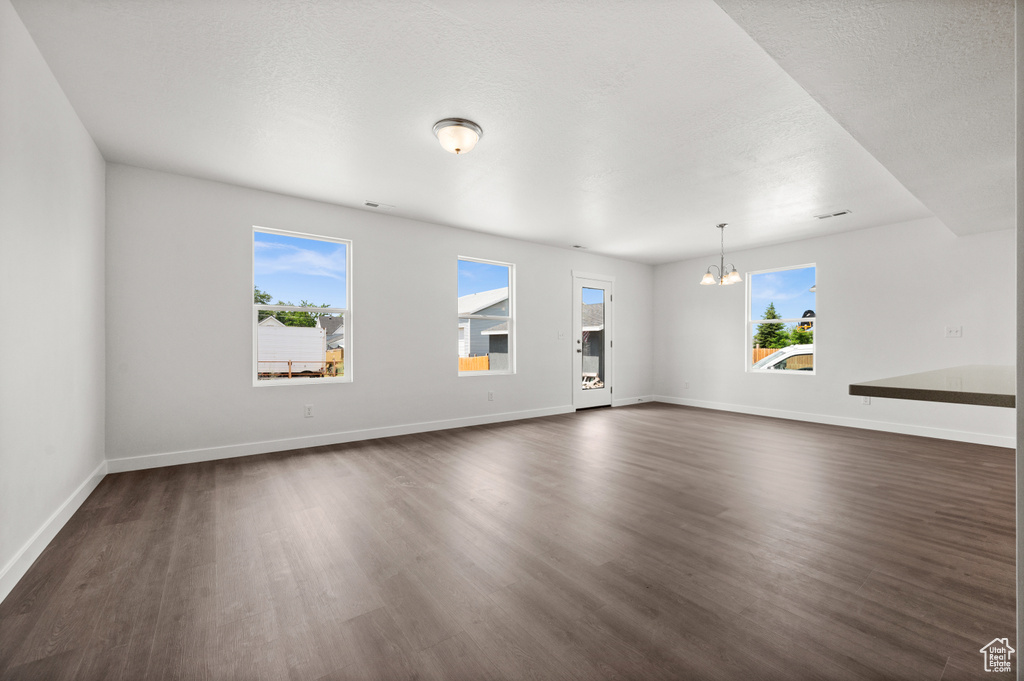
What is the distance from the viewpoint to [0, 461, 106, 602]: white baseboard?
73.8 inches

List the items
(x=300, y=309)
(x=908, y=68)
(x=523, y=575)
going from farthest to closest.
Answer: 1. (x=300, y=309)
2. (x=523, y=575)
3. (x=908, y=68)

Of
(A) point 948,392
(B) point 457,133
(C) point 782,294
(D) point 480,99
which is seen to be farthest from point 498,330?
(A) point 948,392

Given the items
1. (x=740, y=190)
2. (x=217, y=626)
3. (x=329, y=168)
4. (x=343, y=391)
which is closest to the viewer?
(x=217, y=626)

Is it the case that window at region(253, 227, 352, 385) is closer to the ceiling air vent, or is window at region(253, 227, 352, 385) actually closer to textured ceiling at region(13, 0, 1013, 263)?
textured ceiling at region(13, 0, 1013, 263)

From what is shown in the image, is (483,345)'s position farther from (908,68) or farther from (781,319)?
(908,68)

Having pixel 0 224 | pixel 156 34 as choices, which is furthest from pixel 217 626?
pixel 156 34

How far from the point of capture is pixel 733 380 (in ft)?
22.5

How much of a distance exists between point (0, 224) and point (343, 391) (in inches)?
120

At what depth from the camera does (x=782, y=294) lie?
6.36 m

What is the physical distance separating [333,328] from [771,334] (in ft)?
20.2

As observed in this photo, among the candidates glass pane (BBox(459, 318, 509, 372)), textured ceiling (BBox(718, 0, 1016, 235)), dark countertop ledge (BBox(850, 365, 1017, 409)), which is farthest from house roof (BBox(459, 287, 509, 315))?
dark countertop ledge (BBox(850, 365, 1017, 409))

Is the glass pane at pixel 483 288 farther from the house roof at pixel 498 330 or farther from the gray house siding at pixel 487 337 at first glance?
the house roof at pixel 498 330

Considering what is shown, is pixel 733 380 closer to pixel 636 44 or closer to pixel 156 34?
pixel 636 44

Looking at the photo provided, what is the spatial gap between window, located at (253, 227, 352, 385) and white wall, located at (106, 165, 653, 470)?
0.40 ft
